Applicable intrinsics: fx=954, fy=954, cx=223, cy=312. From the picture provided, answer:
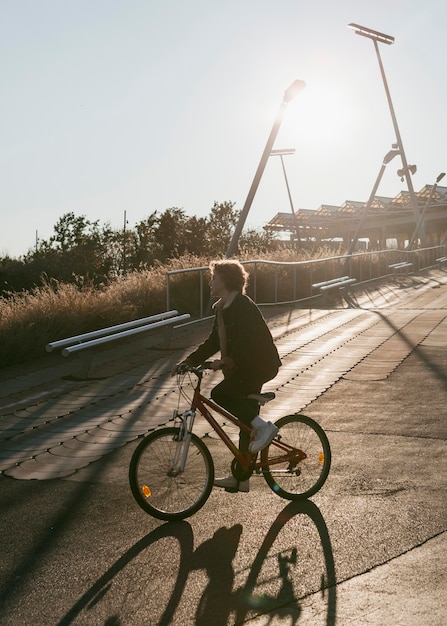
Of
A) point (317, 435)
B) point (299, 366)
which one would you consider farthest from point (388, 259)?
point (317, 435)

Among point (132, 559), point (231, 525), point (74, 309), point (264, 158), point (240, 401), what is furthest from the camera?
point (264, 158)

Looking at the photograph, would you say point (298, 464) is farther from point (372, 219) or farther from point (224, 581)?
point (372, 219)

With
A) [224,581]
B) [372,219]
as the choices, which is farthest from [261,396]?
[372,219]

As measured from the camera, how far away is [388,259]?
114 feet

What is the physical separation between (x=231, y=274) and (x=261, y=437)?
3.51 ft

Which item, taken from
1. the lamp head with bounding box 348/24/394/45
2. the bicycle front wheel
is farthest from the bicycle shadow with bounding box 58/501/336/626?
the lamp head with bounding box 348/24/394/45

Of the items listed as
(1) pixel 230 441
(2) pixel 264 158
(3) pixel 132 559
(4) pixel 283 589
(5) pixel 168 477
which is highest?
(2) pixel 264 158

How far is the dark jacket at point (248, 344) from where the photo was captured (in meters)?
6.11

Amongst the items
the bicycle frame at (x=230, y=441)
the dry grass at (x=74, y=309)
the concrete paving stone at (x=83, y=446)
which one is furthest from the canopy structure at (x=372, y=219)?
the bicycle frame at (x=230, y=441)

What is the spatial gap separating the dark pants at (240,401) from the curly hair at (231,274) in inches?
23.3

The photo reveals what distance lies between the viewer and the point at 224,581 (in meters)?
4.88

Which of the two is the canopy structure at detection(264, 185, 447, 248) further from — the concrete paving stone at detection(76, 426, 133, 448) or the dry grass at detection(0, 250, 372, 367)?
the concrete paving stone at detection(76, 426, 133, 448)

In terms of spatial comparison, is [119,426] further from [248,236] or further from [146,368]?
[248,236]

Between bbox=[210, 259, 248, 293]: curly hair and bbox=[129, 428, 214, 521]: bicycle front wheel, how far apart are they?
1000 millimetres
